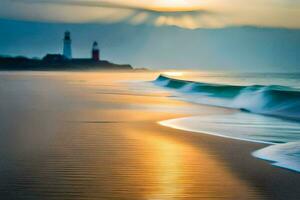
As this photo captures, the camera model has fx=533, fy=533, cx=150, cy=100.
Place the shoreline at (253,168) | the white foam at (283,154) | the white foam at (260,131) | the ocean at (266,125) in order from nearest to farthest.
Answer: the shoreline at (253,168) < the white foam at (283,154) < the white foam at (260,131) < the ocean at (266,125)

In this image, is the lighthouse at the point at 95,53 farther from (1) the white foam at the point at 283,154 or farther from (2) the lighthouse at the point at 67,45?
(1) the white foam at the point at 283,154

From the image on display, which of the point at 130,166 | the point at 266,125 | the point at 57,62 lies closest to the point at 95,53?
the point at 57,62

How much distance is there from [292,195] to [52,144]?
450 cm

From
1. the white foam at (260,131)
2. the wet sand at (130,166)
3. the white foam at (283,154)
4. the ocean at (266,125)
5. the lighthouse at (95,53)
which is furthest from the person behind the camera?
the lighthouse at (95,53)

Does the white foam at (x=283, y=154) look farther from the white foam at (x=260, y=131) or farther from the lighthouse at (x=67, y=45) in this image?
the lighthouse at (x=67, y=45)

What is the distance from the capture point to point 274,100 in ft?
63.6

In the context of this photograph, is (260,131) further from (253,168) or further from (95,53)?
(95,53)

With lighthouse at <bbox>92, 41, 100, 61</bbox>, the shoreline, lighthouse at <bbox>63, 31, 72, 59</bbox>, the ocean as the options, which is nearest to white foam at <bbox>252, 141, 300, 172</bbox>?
the ocean

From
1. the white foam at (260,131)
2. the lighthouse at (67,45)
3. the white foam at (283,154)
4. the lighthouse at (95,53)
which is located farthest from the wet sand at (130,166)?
the lighthouse at (95,53)

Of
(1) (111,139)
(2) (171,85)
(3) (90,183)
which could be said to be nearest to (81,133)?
(1) (111,139)

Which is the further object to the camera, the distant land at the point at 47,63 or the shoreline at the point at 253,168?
the distant land at the point at 47,63

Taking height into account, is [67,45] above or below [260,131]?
above

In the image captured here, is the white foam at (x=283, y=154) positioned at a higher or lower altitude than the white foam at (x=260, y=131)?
higher

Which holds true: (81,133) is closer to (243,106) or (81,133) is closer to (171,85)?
(243,106)
